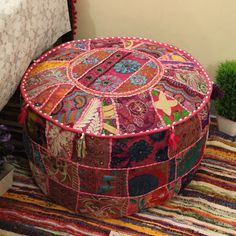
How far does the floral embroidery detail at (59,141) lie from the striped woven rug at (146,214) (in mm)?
285

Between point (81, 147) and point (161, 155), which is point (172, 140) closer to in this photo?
point (161, 155)

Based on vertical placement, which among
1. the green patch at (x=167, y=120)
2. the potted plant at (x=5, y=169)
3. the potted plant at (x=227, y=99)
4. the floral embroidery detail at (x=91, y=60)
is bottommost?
the potted plant at (x=5, y=169)

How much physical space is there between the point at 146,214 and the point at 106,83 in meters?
0.48

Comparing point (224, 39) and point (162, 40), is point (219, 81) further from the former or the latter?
point (162, 40)

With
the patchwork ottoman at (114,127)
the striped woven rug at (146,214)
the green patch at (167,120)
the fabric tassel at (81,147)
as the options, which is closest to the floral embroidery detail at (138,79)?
the patchwork ottoman at (114,127)

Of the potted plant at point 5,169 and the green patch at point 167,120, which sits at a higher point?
the green patch at point 167,120

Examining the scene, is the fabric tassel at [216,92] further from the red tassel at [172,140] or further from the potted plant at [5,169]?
the potted plant at [5,169]

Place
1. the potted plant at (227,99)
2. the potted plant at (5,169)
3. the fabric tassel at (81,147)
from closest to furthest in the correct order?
the fabric tassel at (81,147) → the potted plant at (5,169) → the potted plant at (227,99)

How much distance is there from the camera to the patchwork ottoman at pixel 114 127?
3.80 ft

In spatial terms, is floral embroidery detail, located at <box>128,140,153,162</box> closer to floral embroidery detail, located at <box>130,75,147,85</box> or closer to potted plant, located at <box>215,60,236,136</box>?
floral embroidery detail, located at <box>130,75,147,85</box>

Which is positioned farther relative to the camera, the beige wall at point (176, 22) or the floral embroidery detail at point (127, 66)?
the beige wall at point (176, 22)

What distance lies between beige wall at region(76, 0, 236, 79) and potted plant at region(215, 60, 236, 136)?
0.09m

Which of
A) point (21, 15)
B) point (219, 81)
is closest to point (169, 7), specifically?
point (219, 81)

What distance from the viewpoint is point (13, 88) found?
52.3 inches
